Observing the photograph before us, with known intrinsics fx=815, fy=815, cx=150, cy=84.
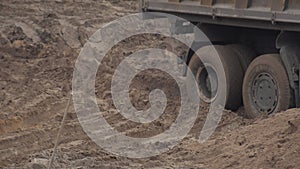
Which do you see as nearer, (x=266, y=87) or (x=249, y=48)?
(x=266, y=87)

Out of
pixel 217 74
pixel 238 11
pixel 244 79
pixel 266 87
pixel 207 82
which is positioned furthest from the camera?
pixel 207 82

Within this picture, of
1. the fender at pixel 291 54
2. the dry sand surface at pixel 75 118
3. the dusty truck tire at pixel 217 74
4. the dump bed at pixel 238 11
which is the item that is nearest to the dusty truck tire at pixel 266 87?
the fender at pixel 291 54

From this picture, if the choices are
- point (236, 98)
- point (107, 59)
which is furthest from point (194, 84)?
point (107, 59)

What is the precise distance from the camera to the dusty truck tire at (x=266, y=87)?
10.4 metres

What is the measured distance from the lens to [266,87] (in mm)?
10719

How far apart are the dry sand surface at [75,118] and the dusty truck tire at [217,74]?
0.33 metres

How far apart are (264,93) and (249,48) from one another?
111cm

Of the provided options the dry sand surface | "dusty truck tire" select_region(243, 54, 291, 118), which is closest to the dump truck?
"dusty truck tire" select_region(243, 54, 291, 118)

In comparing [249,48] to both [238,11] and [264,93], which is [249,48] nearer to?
[264,93]

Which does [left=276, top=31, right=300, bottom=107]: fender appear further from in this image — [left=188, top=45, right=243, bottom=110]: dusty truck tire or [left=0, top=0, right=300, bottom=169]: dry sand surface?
[left=188, top=45, right=243, bottom=110]: dusty truck tire

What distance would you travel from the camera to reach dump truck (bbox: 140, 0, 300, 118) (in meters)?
10.2

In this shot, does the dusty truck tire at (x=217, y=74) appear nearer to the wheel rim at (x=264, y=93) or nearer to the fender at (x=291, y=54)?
the wheel rim at (x=264, y=93)

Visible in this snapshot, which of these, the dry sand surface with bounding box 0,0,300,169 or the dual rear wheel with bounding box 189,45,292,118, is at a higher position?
the dual rear wheel with bounding box 189,45,292,118

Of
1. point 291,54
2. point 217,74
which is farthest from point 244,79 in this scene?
point 291,54
